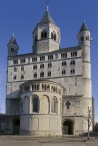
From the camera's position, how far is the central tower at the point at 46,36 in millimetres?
69438

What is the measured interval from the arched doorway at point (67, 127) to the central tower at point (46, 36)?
961 inches

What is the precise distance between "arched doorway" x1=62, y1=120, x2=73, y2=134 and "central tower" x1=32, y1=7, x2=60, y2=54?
24.4m

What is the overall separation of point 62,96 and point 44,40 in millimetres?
20663

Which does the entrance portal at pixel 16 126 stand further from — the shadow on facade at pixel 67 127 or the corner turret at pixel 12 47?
the corner turret at pixel 12 47

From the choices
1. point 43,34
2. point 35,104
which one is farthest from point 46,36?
point 35,104

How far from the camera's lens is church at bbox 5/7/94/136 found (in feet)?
182

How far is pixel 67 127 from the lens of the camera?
203 feet

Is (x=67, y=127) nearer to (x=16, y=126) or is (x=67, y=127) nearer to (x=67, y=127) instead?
(x=67, y=127)

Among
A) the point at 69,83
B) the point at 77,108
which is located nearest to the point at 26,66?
the point at 69,83

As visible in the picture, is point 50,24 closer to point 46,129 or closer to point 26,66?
point 26,66

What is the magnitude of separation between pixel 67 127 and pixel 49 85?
584 inches

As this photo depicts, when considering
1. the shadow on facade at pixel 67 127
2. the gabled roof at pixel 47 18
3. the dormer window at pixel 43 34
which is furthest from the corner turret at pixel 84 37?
the shadow on facade at pixel 67 127

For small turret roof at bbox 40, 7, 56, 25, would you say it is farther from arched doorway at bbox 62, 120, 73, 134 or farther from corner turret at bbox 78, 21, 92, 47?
arched doorway at bbox 62, 120, 73, 134

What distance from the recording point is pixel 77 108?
60750 millimetres
